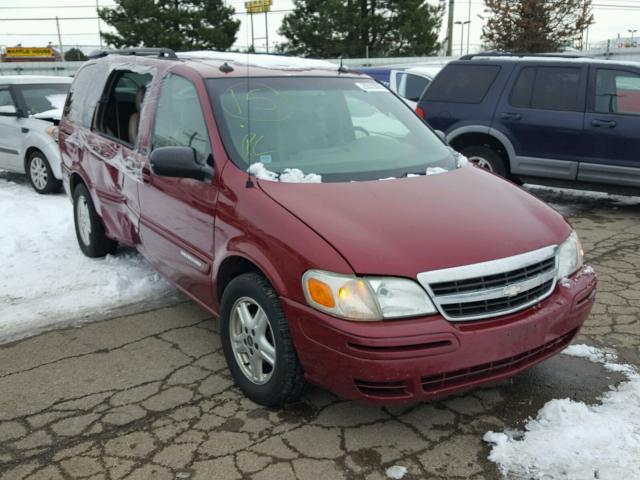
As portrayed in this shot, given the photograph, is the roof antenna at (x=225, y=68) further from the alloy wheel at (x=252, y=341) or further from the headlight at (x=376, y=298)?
the headlight at (x=376, y=298)

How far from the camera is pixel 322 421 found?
3049 millimetres

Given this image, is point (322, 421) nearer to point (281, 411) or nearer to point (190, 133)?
point (281, 411)

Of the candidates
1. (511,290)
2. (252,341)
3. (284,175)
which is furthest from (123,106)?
(511,290)

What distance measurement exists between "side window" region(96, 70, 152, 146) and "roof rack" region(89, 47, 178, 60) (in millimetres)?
215

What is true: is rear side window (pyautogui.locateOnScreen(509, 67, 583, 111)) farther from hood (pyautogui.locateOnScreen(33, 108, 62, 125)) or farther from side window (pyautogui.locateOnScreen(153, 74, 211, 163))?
hood (pyautogui.locateOnScreen(33, 108, 62, 125))

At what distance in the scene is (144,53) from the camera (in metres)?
4.84

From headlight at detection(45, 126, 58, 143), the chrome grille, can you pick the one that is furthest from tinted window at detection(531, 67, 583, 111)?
headlight at detection(45, 126, 58, 143)

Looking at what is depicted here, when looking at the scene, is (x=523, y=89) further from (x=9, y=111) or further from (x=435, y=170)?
(x=9, y=111)

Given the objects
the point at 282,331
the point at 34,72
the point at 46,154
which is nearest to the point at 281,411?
the point at 282,331

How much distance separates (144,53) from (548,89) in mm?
4952

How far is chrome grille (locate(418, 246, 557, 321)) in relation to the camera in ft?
8.55

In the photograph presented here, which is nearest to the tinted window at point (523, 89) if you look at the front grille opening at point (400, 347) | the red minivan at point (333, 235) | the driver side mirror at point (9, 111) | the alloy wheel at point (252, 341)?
the red minivan at point (333, 235)

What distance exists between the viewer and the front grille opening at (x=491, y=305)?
262 cm

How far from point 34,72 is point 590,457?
27.8 metres
